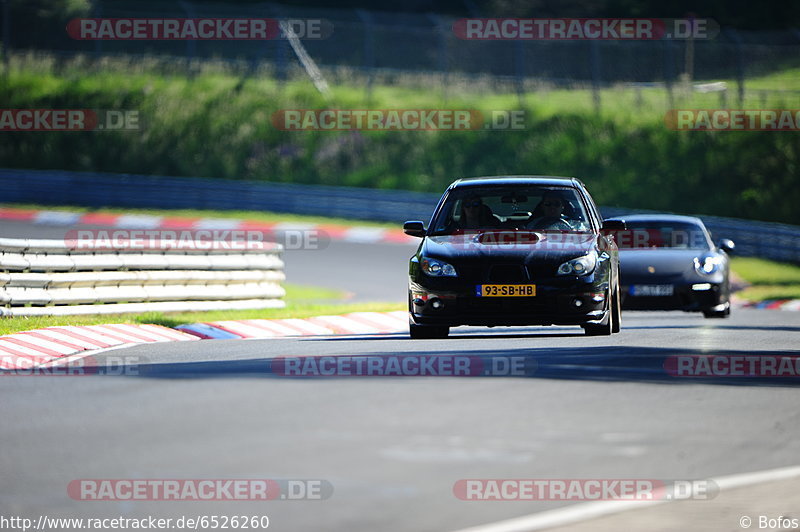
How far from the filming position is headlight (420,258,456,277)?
12711 millimetres

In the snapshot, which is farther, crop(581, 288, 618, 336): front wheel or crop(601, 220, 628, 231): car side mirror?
crop(601, 220, 628, 231): car side mirror

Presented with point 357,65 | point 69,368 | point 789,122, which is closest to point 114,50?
point 357,65

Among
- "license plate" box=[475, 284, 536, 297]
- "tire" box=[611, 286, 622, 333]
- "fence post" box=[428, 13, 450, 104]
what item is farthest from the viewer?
"fence post" box=[428, 13, 450, 104]

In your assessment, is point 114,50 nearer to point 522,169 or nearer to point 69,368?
point 522,169

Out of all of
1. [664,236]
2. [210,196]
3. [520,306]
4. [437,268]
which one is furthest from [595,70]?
[520,306]

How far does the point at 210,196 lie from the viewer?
38.2 metres

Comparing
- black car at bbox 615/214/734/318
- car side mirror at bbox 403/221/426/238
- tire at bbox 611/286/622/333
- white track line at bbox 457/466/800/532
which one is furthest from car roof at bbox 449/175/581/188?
white track line at bbox 457/466/800/532

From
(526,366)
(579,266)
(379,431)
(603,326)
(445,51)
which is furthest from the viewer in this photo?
(445,51)

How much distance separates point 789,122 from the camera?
Answer: 39938mm

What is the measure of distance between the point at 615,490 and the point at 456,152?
A: 3745cm

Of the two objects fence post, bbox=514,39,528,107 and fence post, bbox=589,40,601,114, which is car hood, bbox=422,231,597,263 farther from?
fence post, bbox=514,39,528,107

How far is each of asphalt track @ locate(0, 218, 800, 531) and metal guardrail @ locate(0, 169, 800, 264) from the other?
25101 mm

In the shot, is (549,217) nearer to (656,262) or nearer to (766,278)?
(656,262)

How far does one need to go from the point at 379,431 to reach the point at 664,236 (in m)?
12.1
